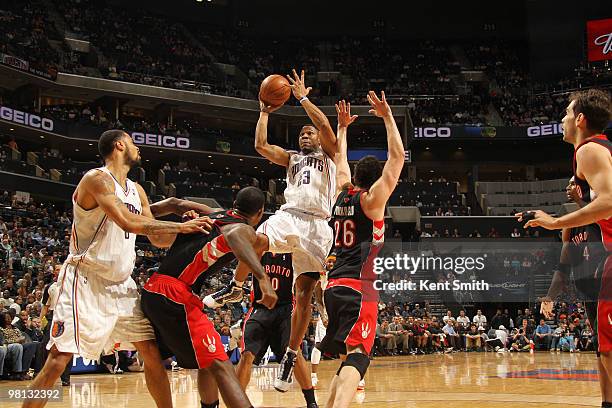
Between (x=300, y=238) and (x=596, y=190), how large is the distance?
278cm

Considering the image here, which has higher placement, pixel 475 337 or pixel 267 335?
pixel 267 335

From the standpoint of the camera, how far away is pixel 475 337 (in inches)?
905

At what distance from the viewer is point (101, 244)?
4.99 metres

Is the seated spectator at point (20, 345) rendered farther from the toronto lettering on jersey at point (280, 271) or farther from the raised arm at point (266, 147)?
the raised arm at point (266, 147)

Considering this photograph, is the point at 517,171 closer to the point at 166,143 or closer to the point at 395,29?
the point at 395,29

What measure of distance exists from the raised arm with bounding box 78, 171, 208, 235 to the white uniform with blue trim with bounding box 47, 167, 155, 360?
0.55 feet

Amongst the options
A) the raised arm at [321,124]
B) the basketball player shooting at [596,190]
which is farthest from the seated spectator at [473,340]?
the basketball player shooting at [596,190]

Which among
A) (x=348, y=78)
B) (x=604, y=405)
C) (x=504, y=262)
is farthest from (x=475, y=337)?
(x=348, y=78)

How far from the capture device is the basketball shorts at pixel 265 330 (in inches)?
269

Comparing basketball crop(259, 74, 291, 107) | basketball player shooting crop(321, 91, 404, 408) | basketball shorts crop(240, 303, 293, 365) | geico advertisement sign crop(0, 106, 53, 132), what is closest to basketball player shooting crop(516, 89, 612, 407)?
basketball player shooting crop(321, 91, 404, 408)

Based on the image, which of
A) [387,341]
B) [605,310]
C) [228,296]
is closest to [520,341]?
[387,341]

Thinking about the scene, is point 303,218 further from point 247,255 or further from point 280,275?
point 247,255

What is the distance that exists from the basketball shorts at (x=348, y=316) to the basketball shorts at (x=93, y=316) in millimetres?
1347

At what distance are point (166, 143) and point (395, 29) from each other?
18525mm
